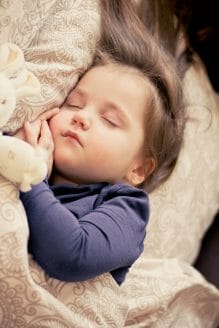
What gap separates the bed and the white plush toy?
0.04 m

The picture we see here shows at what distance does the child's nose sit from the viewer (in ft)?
3.37

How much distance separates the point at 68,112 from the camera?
3.49 ft

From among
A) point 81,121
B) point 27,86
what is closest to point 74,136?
point 81,121

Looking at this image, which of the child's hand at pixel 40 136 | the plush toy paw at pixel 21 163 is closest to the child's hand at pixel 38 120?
the child's hand at pixel 40 136

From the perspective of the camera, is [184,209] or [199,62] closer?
[184,209]

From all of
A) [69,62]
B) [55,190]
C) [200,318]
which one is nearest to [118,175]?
[55,190]

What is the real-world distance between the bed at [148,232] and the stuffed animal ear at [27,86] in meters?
0.05

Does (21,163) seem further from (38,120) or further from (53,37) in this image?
(53,37)

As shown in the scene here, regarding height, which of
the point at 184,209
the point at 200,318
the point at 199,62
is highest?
the point at 199,62

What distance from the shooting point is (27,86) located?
932mm

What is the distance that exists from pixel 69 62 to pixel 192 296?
637mm

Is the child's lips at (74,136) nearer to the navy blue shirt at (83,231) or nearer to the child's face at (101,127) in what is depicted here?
the child's face at (101,127)

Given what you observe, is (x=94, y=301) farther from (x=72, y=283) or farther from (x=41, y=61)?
(x=41, y=61)

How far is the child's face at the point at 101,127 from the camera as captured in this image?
1.03 meters
